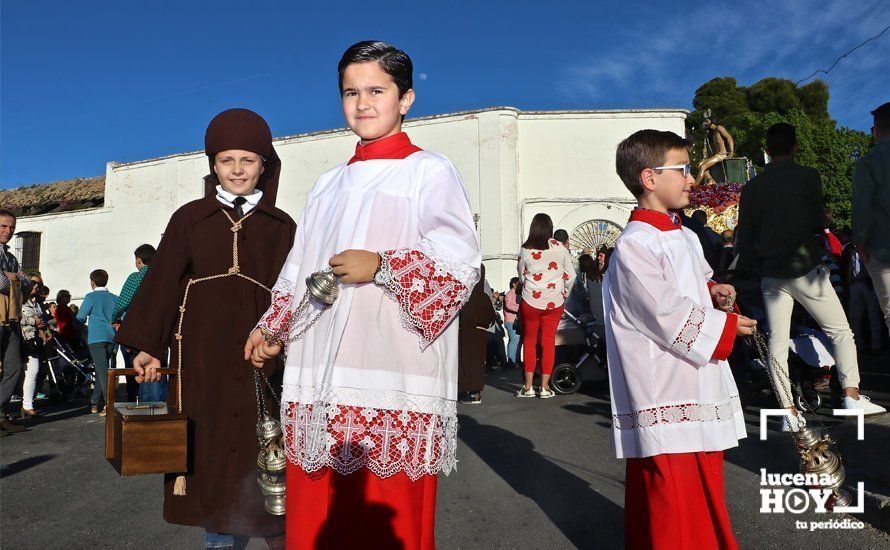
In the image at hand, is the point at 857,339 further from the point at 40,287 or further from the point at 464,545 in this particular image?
the point at 40,287

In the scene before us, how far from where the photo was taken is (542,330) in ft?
31.1

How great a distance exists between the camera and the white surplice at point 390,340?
227 centimetres

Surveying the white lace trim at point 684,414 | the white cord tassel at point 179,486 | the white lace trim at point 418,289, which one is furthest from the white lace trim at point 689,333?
the white cord tassel at point 179,486

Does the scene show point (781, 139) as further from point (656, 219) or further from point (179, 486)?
point (179, 486)

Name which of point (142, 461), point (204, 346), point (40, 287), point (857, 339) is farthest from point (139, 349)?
point (857, 339)

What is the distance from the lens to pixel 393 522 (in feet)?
7.50

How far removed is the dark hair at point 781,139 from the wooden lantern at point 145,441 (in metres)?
5.18

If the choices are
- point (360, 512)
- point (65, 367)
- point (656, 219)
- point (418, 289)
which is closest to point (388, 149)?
point (418, 289)

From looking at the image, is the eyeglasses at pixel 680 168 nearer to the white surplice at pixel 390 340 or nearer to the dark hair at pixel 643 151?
the dark hair at pixel 643 151

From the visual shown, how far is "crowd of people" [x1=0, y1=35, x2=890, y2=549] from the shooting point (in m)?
2.29

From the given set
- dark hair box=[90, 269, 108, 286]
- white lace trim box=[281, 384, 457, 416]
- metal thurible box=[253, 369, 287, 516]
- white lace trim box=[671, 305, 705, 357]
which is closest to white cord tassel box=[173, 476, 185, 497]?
metal thurible box=[253, 369, 287, 516]

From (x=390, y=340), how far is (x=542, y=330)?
734 centimetres

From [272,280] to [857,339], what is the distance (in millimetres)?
12150

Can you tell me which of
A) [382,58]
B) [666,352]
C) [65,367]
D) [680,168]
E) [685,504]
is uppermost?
[382,58]
